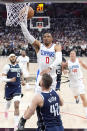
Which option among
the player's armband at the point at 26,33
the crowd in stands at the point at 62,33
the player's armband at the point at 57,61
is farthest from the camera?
the crowd in stands at the point at 62,33

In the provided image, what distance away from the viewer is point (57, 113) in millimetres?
3516

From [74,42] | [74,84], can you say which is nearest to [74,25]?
[74,42]

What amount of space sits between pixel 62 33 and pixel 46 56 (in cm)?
2057

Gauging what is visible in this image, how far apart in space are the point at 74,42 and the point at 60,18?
4256 millimetres

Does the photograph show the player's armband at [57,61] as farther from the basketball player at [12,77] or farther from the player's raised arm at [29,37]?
the basketball player at [12,77]

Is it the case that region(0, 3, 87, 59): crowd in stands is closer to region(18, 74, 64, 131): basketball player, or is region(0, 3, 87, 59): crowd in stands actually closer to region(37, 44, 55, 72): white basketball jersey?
region(37, 44, 55, 72): white basketball jersey

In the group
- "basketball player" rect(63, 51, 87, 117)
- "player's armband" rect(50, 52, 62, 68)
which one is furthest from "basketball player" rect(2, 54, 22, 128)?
"basketball player" rect(63, 51, 87, 117)

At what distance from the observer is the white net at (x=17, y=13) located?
15.8ft

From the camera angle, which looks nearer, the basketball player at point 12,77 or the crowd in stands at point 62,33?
the basketball player at point 12,77

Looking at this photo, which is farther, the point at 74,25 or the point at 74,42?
the point at 74,25

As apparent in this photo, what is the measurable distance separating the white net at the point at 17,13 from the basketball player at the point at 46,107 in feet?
5.52

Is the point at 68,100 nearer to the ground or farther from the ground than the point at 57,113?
nearer to the ground

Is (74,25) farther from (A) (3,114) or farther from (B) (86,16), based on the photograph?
(A) (3,114)

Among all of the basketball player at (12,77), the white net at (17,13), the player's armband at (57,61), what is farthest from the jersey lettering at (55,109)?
the basketball player at (12,77)
